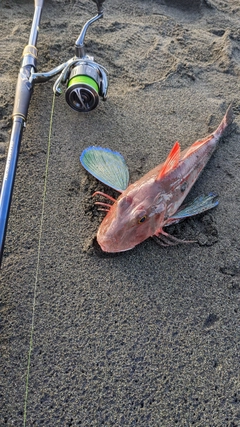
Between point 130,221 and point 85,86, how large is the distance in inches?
50.8

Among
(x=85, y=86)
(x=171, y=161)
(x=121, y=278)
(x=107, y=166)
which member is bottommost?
(x=121, y=278)

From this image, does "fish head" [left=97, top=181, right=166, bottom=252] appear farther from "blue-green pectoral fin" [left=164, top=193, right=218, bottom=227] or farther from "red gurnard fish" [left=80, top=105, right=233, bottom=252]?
"blue-green pectoral fin" [left=164, top=193, right=218, bottom=227]

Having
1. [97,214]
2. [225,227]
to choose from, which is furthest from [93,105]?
[225,227]

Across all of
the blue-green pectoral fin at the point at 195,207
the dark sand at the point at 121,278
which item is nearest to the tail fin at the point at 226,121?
the dark sand at the point at 121,278

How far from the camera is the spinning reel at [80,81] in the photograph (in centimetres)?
301

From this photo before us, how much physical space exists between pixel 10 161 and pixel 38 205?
0.43 metres

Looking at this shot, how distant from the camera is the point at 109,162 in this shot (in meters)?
2.94

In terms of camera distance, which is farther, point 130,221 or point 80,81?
point 80,81

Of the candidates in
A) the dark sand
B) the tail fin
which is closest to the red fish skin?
the dark sand

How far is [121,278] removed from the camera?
7.95 ft

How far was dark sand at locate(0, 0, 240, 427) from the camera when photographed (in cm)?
201

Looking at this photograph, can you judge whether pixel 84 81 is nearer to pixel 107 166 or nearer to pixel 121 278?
pixel 107 166

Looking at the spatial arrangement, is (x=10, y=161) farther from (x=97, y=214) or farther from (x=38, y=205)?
(x=97, y=214)

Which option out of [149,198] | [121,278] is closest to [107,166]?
[149,198]
